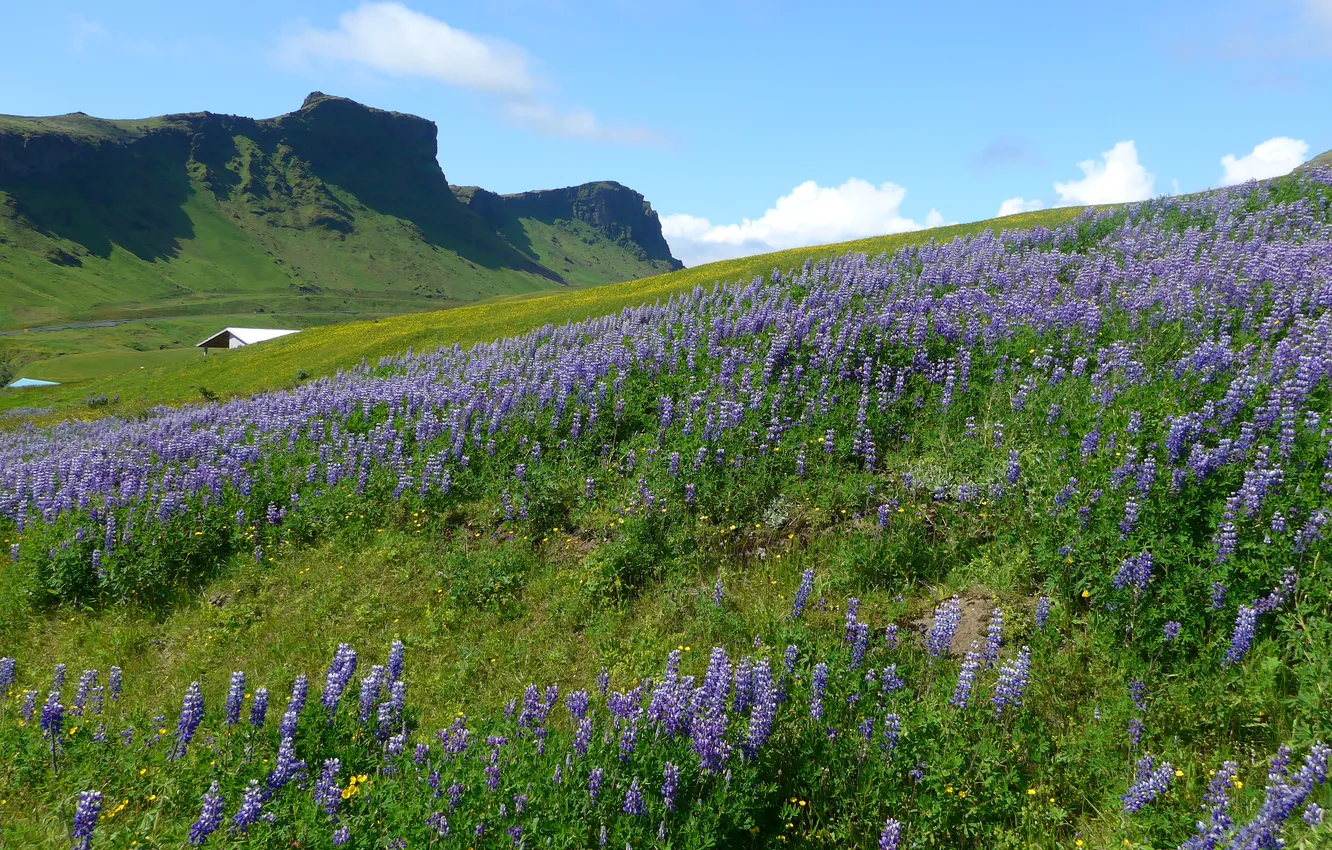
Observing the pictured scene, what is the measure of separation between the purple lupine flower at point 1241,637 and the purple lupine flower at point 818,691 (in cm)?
299

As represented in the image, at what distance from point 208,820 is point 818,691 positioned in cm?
436

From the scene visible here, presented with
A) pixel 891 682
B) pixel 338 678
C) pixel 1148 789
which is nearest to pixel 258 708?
pixel 338 678

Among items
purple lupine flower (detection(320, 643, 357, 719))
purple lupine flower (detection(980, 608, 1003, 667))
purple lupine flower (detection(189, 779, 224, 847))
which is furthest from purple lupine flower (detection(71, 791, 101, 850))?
purple lupine flower (detection(980, 608, 1003, 667))

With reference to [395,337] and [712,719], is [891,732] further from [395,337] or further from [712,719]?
[395,337]

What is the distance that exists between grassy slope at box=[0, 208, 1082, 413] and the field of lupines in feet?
58.6

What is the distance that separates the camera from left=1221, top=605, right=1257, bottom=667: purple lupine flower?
513 centimetres

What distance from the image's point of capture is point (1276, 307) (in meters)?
10.5

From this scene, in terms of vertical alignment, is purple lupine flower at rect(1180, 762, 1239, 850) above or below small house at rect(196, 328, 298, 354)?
below

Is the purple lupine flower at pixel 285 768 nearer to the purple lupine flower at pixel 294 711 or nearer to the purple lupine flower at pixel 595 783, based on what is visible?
the purple lupine flower at pixel 294 711

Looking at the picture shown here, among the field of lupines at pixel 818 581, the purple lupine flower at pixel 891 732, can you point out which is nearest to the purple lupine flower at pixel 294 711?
the field of lupines at pixel 818 581

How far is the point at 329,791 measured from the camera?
4.67 m

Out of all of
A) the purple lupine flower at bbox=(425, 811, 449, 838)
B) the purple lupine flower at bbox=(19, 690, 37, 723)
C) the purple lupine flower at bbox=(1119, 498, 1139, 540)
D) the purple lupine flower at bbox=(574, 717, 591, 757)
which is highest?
the purple lupine flower at bbox=(1119, 498, 1139, 540)

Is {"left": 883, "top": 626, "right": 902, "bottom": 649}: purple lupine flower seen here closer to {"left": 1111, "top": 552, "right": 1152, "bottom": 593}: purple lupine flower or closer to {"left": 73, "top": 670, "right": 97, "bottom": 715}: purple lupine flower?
{"left": 1111, "top": 552, "right": 1152, "bottom": 593}: purple lupine flower

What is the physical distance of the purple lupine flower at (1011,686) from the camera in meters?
5.18
